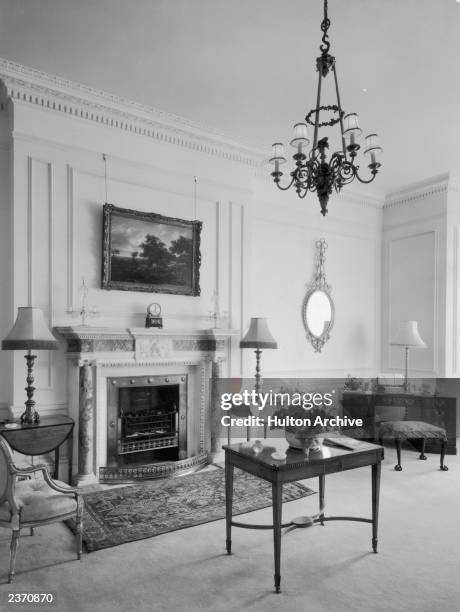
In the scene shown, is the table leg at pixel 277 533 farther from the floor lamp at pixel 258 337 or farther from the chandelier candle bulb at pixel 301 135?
the floor lamp at pixel 258 337

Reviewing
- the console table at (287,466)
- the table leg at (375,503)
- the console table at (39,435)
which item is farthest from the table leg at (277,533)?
the console table at (39,435)

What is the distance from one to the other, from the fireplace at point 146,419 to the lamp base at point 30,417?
33.4 inches

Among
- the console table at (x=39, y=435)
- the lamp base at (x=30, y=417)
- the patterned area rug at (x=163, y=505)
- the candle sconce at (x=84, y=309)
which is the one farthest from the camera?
the candle sconce at (x=84, y=309)

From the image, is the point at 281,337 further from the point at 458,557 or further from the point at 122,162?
the point at 458,557

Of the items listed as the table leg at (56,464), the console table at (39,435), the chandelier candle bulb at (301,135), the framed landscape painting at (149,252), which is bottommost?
the table leg at (56,464)

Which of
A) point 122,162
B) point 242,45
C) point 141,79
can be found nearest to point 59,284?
point 122,162

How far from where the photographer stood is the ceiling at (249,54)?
3.46 m

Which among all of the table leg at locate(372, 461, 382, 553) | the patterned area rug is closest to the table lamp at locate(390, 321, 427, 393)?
the patterned area rug

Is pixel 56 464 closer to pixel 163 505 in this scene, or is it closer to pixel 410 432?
pixel 163 505

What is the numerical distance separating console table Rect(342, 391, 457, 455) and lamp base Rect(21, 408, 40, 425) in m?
4.05

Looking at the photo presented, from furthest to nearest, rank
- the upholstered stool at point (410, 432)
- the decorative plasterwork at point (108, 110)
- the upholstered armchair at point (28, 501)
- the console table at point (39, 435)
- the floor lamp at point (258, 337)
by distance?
the floor lamp at point (258, 337)
the upholstered stool at point (410, 432)
the decorative plasterwork at point (108, 110)
the console table at point (39, 435)
the upholstered armchair at point (28, 501)

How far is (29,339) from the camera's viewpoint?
3986 mm

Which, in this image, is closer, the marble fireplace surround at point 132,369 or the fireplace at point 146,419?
the marble fireplace surround at point 132,369

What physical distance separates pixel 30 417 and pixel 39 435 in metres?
0.20
